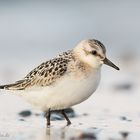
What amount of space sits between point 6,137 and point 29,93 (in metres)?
0.89

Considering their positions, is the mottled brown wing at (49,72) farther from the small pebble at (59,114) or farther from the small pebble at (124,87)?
the small pebble at (124,87)

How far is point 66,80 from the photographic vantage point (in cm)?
858

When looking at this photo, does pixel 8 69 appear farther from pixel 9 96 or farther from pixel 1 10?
pixel 1 10

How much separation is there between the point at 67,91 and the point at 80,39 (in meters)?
7.82

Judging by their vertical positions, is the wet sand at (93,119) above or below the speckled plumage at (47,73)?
below

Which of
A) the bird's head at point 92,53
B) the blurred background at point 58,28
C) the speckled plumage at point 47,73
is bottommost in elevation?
the speckled plumage at point 47,73

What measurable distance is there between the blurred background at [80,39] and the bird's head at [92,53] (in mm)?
843

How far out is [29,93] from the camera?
8922mm

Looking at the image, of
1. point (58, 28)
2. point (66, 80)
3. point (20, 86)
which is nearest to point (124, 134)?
point (66, 80)

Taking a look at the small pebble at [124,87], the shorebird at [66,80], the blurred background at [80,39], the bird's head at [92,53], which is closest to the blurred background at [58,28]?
the blurred background at [80,39]

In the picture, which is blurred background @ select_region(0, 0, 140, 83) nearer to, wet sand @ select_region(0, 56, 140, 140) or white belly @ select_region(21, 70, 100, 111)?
wet sand @ select_region(0, 56, 140, 140)

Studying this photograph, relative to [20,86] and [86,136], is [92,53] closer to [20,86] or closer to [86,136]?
[20,86]

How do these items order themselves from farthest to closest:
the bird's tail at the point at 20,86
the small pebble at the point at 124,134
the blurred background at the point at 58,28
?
the blurred background at the point at 58,28
the bird's tail at the point at 20,86
the small pebble at the point at 124,134

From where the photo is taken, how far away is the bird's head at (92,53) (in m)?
8.87
